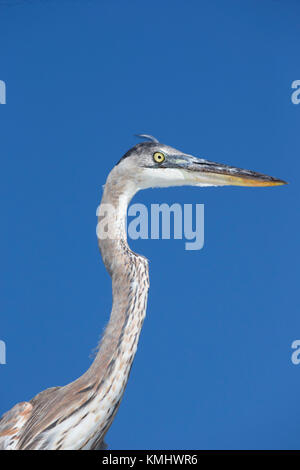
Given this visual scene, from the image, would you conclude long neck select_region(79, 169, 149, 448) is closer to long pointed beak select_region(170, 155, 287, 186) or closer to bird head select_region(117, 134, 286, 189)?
bird head select_region(117, 134, 286, 189)

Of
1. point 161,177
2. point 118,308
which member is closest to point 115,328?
point 118,308

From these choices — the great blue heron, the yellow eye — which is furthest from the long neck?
the yellow eye

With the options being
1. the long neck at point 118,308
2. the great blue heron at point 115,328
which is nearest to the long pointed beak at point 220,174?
the great blue heron at point 115,328

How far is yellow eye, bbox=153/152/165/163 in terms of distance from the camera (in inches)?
57.7

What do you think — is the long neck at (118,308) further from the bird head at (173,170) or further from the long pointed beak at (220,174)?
the long pointed beak at (220,174)

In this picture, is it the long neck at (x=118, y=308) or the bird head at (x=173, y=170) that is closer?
the long neck at (x=118, y=308)

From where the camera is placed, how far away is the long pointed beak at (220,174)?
1.48 m

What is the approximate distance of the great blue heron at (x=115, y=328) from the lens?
118cm

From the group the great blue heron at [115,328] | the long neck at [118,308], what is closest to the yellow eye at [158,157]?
the great blue heron at [115,328]

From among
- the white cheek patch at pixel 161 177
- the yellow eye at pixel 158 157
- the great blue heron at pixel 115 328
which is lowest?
the great blue heron at pixel 115 328

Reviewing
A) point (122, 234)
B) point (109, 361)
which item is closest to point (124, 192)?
point (122, 234)

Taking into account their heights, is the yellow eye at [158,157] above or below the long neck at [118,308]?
above
